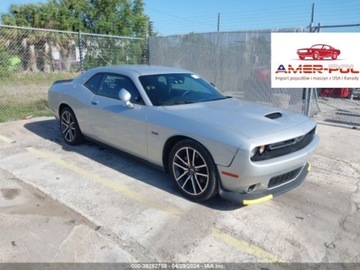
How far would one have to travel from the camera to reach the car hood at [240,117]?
3.17 metres

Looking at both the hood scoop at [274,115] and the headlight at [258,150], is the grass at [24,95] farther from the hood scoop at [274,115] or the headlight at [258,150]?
the headlight at [258,150]

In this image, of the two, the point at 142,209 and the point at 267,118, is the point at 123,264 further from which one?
the point at 267,118

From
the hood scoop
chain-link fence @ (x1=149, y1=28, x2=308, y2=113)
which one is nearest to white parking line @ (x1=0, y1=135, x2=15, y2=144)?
the hood scoop

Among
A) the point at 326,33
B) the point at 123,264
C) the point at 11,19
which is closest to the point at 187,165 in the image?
the point at 123,264

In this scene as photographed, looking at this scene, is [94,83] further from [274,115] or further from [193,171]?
[274,115]

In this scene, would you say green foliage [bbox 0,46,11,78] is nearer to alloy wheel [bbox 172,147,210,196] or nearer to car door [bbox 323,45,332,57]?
alloy wheel [bbox 172,147,210,196]

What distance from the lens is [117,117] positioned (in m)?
4.20

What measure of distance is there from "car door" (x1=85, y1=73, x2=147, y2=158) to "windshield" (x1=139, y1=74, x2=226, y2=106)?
0.62 ft

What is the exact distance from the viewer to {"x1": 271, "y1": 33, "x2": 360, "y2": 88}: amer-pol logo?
7199 millimetres

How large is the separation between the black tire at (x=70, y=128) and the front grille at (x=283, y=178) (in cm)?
336

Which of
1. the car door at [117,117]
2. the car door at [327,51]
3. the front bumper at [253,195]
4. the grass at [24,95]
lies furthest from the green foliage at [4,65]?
the front bumper at [253,195]

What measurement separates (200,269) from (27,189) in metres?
2.47

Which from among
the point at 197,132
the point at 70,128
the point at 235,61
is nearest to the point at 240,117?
the point at 197,132

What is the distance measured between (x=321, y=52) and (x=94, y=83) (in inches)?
212
